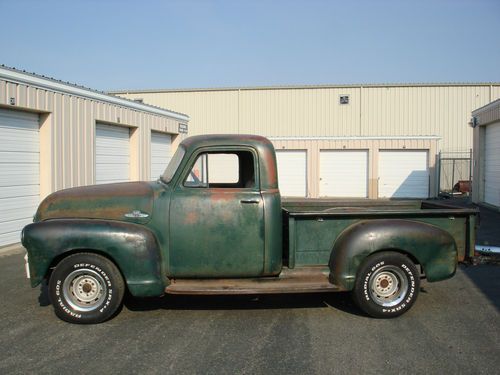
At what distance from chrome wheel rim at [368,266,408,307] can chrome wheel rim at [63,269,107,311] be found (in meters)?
2.91

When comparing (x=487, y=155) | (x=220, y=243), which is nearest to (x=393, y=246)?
(x=220, y=243)

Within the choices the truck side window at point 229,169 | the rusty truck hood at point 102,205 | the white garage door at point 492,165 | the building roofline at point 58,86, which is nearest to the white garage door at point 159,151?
the building roofline at point 58,86

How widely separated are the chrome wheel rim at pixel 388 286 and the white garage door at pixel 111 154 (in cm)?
936

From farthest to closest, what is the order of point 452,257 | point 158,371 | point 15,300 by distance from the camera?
point 15,300 → point 452,257 → point 158,371

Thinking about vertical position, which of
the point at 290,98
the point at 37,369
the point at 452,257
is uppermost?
the point at 290,98

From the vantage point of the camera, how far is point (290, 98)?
31750mm

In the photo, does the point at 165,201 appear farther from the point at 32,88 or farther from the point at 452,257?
the point at 32,88

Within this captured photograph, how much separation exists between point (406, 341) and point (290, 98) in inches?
1110

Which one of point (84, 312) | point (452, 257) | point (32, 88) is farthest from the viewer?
point (32, 88)

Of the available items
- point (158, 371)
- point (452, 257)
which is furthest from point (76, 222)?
point (452, 257)

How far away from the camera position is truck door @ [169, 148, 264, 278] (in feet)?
16.9

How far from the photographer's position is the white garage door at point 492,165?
1678 cm

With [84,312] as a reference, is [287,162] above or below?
above

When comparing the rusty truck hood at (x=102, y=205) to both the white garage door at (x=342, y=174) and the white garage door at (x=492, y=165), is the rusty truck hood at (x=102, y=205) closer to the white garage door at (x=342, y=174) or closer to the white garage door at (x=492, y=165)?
the white garage door at (x=492, y=165)
